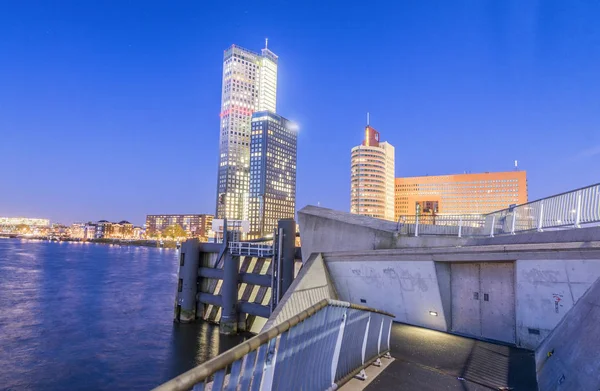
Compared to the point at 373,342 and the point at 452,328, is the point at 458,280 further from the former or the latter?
the point at 373,342

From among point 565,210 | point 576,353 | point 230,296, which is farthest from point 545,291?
point 230,296

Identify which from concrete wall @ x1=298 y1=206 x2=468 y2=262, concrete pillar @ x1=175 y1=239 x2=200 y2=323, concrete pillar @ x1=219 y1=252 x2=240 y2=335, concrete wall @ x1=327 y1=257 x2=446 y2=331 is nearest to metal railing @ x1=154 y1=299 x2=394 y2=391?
concrete wall @ x1=327 y1=257 x2=446 y2=331

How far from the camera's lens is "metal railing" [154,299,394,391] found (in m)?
3.10

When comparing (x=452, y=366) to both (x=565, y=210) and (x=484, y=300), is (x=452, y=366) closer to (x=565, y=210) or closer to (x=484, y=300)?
(x=484, y=300)

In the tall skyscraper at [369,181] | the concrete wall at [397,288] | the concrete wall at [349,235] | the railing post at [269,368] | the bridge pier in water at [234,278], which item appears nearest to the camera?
the railing post at [269,368]

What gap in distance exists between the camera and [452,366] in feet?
25.7

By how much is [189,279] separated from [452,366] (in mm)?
21851

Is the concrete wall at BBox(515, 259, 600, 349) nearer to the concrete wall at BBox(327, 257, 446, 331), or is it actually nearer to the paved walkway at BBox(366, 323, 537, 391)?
the paved walkway at BBox(366, 323, 537, 391)

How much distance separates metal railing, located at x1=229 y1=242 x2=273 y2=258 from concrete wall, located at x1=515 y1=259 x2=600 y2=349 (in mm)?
14873

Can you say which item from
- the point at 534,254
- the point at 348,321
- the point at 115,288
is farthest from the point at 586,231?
the point at 115,288

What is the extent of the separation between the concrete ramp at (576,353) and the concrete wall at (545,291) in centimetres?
148

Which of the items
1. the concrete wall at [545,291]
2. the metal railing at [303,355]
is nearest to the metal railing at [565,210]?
the concrete wall at [545,291]

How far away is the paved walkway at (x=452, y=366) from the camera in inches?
262

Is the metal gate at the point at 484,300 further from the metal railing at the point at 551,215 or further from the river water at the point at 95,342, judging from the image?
the river water at the point at 95,342
